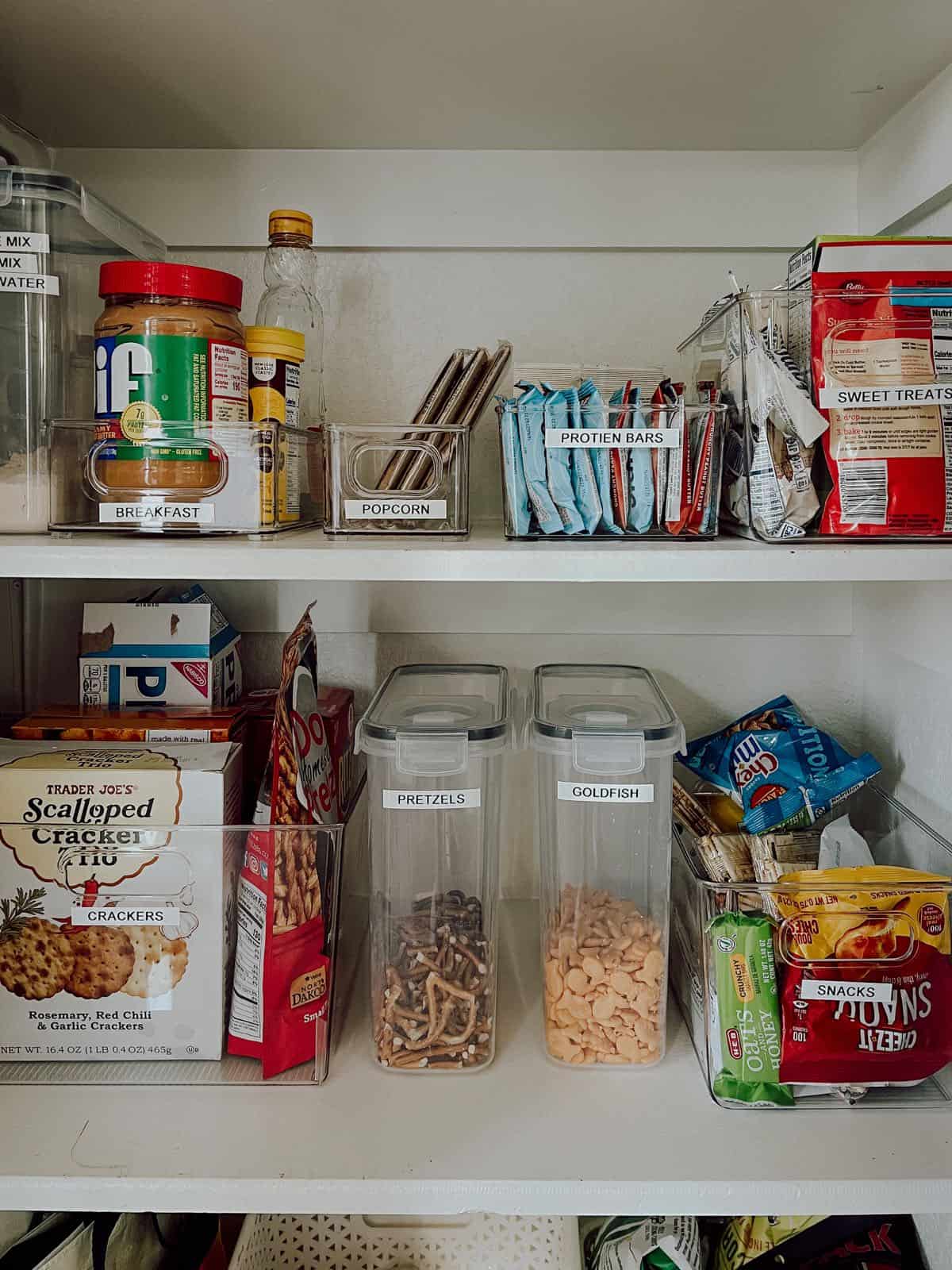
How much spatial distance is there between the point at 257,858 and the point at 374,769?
0.12m

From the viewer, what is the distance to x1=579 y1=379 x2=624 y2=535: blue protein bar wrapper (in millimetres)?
816

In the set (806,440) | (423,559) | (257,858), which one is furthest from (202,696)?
(806,440)

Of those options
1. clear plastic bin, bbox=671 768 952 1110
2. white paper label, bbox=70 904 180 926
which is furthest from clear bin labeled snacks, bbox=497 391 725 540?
white paper label, bbox=70 904 180 926

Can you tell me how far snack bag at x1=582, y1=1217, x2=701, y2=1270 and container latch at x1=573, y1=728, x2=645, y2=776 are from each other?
485mm

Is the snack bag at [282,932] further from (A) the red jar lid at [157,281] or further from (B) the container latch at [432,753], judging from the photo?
(A) the red jar lid at [157,281]

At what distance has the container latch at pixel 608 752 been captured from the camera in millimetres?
825

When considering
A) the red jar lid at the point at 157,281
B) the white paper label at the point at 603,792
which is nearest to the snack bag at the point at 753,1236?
the white paper label at the point at 603,792

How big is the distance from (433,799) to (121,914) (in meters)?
0.28

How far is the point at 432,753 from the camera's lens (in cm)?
83

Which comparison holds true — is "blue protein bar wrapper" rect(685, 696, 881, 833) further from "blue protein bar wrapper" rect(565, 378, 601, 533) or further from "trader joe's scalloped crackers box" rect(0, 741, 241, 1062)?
"trader joe's scalloped crackers box" rect(0, 741, 241, 1062)

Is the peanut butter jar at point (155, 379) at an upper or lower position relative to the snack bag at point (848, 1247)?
upper

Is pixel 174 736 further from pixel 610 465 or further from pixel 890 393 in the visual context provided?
pixel 890 393

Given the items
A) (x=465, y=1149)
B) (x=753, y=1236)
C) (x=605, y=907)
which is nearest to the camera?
(x=465, y=1149)

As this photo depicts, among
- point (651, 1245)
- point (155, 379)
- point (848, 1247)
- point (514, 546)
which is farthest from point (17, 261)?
point (848, 1247)
